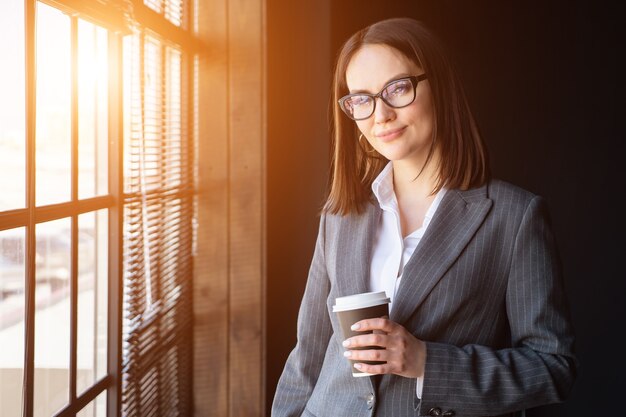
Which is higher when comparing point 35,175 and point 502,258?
Result: point 35,175

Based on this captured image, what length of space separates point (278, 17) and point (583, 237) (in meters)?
2.27

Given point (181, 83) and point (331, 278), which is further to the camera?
point (181, 83)

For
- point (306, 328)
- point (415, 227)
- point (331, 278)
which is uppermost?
point (415, 227)

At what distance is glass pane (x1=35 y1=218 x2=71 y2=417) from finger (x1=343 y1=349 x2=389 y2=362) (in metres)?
0.77

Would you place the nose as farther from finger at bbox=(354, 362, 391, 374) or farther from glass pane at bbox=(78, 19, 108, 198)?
glass pane at bbox=(78, 19, 108, 198)

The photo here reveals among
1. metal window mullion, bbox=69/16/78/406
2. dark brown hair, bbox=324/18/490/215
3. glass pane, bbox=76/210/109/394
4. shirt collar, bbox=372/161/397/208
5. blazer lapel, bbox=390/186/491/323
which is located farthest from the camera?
glass pane, bbox=76/210/109/394

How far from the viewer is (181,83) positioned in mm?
2842

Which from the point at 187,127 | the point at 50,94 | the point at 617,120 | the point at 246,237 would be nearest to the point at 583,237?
the point at 617,120

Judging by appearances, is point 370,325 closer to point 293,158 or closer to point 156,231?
point 156,231

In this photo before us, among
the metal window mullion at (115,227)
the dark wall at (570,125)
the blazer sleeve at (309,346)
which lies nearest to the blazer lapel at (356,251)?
the blazer sleeve at (309,346)

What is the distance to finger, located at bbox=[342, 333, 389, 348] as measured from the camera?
→ 1319mm

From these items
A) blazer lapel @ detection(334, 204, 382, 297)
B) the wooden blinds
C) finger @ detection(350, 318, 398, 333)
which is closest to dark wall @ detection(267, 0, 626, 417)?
the wooden blinds

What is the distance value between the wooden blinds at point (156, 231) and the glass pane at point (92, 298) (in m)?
0.11

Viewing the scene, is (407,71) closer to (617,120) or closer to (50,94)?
(50,94)
